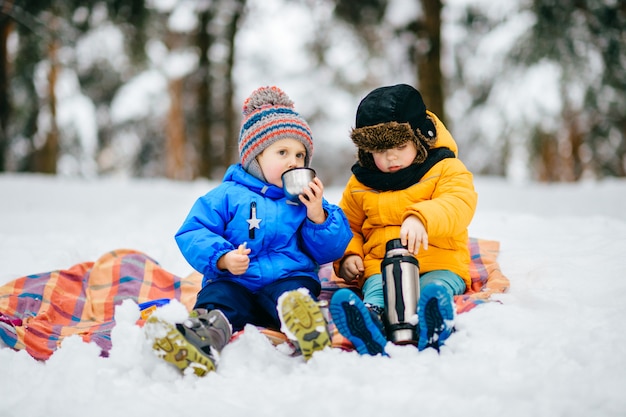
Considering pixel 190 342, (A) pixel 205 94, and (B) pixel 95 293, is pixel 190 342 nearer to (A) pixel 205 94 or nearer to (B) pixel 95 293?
(B) pixel 95 293

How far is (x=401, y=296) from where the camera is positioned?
6.34 ft

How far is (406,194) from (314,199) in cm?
45

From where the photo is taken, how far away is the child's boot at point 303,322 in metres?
1.79

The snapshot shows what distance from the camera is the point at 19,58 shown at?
10.5 m

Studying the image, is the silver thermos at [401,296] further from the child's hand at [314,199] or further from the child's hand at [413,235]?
the child's hand at [314,199]

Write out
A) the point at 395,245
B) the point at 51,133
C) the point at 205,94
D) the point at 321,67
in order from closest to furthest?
the point at 395,245
the point at 205,94
the point at 321,67
the point at 51,133

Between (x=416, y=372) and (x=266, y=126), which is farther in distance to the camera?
(x=266, y=126)

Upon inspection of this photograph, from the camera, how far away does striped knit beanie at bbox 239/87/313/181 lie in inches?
93.7

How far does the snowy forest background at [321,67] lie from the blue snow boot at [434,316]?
5.83 m

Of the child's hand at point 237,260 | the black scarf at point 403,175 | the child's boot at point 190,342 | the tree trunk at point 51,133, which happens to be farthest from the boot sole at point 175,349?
the tree trunk at point 51,133

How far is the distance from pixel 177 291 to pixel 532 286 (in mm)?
1855

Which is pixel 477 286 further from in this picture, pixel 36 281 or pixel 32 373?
pixel 36 281

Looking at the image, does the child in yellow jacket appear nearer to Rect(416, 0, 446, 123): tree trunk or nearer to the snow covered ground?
the snow covered ground

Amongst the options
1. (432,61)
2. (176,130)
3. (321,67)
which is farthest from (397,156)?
(176,130)
